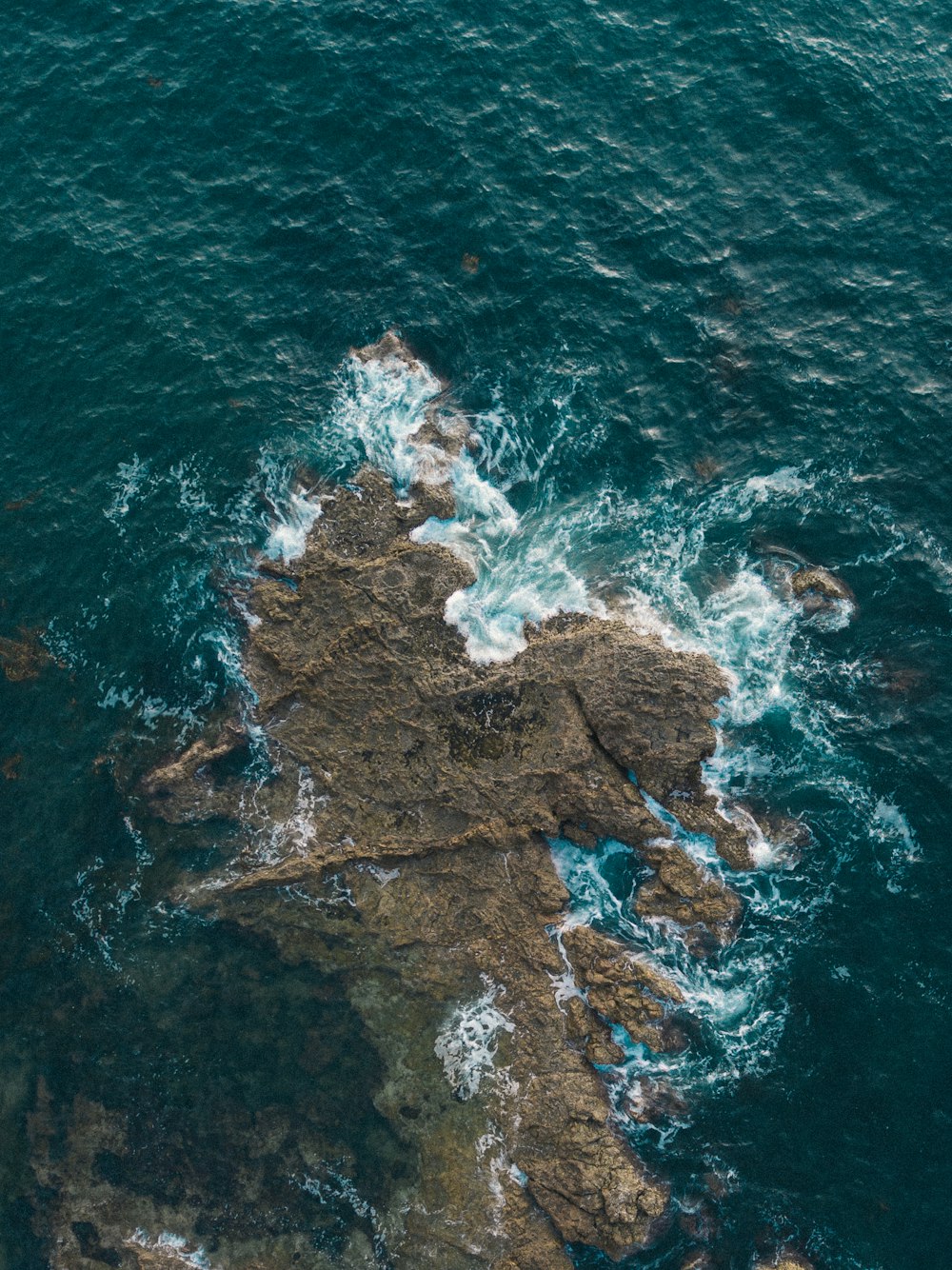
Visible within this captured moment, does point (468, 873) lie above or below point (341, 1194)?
above

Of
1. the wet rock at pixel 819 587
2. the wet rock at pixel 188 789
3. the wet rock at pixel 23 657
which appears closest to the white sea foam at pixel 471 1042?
the wet rock at pixel 188 789

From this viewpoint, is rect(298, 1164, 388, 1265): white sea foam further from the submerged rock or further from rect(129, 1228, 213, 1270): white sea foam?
the submerged rock

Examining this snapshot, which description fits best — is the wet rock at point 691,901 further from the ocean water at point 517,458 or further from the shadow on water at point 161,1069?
the shadow on water at point 161,1069

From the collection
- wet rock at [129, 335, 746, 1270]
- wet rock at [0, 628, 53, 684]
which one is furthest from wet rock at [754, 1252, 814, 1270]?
wet rock at [0, 628, 53, 684]

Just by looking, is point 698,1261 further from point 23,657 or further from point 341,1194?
point 23,657

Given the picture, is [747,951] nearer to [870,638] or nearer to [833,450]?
[870,638]

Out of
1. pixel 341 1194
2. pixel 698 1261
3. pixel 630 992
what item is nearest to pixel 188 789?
pixel 341 1194
